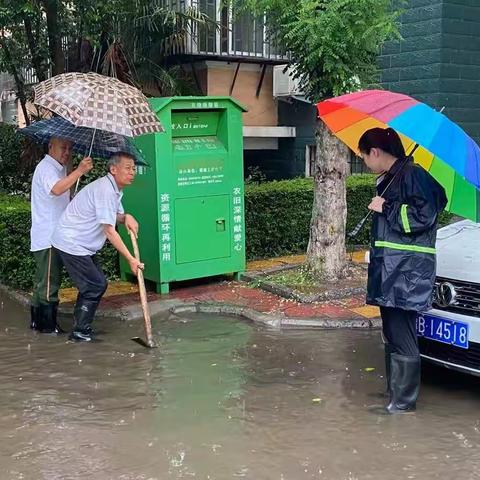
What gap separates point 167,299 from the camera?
21.8 ft

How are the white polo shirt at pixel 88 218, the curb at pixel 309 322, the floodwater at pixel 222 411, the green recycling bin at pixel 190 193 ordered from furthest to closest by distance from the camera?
the green recycling bin at pixel 190 193, the curb at pixel 309 322, the white polo shirt at pixel 88 218, the floodwater at pixel 222 411

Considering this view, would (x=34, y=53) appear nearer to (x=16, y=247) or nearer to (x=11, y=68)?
(x=11, y=68)

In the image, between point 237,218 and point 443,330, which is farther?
point 237,218

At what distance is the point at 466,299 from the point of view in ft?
13.9

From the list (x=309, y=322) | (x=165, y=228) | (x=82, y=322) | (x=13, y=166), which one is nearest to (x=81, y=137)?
(x=165, y=228)

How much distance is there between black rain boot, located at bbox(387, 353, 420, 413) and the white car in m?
0.27

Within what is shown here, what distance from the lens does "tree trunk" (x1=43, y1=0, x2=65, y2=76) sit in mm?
8211

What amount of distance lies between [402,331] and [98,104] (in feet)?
8.83

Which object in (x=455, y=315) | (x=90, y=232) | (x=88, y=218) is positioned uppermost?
(x=88, y=218)

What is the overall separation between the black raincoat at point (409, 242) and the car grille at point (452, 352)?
423 millimetres

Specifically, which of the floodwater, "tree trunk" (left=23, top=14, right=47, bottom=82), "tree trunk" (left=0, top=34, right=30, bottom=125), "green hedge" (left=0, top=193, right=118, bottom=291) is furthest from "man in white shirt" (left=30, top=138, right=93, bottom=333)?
"tree trunk" (left=0, top=34, right=30, bottom=125)

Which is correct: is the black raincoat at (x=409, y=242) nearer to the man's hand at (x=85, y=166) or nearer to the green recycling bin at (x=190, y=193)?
the man's hand at (x=85, y=166)

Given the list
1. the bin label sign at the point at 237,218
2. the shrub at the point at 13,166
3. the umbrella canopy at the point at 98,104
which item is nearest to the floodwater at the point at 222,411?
the bin label sign at the point at 237,218

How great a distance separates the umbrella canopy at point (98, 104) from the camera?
502 cm
